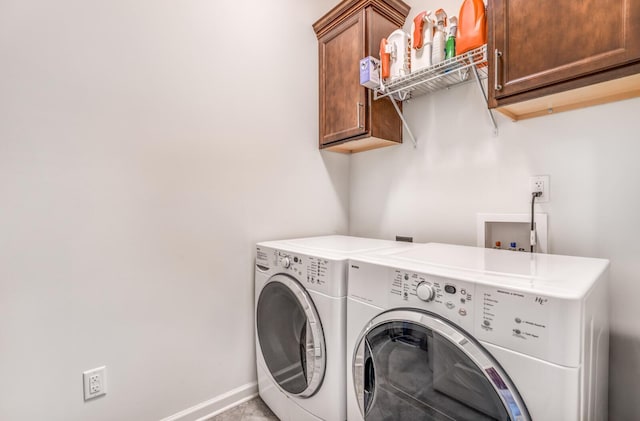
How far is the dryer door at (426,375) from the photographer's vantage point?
2.51 feet

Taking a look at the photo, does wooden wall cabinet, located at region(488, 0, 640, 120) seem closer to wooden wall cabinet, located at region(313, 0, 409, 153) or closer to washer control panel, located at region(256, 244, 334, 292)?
wooden wall cabinet, located at region(313, 0, 409, 153)

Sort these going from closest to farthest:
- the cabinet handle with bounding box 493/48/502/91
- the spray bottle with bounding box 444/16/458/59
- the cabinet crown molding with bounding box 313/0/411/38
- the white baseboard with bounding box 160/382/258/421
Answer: the cabinet handle with bounding box 493/48/502/91
the spray bottle with bounding box 444/16/458/59
the white baseboard with bounding box 160/382/258/421
the cabinet crown molding with bounding box 313/0/411/38

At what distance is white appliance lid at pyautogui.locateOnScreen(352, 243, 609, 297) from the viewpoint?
0.76m

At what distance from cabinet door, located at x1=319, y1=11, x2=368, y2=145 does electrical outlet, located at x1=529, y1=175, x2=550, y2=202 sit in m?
0.87

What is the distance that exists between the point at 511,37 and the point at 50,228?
1950 millimetres

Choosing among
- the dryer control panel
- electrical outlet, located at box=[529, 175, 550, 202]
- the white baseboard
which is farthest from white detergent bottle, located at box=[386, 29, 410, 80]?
the white baseboard

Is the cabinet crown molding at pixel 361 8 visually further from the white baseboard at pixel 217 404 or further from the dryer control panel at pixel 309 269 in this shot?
the white baseboard at pixel 217 404

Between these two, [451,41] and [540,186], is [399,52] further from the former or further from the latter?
[540,186]

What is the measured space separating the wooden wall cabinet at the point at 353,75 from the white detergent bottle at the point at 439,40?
Answer: 39 centimetres

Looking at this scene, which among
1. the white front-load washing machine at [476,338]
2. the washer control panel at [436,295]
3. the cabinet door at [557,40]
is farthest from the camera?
the cabinet door at [557,40]

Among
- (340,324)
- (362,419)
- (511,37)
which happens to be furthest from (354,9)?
(362,419)

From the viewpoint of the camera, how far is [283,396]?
151 centimetres

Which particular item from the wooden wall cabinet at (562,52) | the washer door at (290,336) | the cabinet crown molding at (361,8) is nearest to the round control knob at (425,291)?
the washer door at (290,336)

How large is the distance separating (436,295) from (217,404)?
1414 mm
